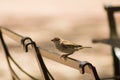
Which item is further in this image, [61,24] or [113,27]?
[61,24]

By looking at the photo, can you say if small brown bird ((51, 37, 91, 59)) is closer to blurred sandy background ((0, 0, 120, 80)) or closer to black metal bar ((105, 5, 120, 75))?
black metal bar ((105, 5, 120, 75))

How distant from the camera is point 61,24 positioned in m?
8.53

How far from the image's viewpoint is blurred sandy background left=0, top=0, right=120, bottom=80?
5848 mm

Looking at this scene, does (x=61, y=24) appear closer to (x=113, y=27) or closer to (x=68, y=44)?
(x=113, y=27)

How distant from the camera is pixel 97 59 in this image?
5.96 m

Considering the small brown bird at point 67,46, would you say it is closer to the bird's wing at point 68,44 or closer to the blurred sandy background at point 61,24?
the bird's wing at point 68,44

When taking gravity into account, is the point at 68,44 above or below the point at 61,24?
below

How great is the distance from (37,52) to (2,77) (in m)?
3.51

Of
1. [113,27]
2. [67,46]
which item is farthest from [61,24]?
[67,46]

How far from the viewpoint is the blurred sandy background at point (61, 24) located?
5.85m

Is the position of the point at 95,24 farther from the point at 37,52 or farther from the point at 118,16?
the point at 37,52

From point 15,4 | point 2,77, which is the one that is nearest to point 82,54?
point 2,77

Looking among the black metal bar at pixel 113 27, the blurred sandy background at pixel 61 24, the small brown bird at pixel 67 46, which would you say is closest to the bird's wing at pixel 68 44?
the small brown bird at pixel 67 46

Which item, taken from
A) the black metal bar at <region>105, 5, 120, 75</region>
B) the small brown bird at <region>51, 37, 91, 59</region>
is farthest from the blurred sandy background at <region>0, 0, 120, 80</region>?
the small brown bird at <region>51, 37, 91, 59</region>
